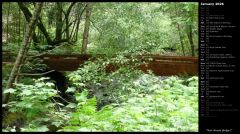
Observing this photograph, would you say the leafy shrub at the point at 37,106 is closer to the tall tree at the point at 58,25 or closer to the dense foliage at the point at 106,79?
the dense foliage at the point at 106,79

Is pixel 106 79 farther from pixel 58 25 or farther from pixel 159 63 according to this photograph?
pixel 58 25

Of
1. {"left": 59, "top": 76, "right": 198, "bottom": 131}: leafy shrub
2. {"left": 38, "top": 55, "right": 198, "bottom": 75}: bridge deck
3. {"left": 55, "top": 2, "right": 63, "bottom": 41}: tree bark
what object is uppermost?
{"left": 55, "top": 2, "right": 63, "bottom": 41}: tree bark

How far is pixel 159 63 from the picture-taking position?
42.0ft

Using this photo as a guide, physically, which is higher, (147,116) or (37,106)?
(37,106)

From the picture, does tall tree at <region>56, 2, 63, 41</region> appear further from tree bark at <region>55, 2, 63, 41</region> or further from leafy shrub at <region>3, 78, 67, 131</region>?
leafy shrub at <region>3, 78, 67, 131</region>

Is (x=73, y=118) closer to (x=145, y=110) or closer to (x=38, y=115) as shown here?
(x=38, y=115)

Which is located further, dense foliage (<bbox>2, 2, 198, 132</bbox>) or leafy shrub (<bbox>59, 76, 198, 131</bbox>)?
dense foliage (<bbox>2, 2, 198, 132</bbox>)

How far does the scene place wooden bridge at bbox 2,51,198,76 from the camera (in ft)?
41.7

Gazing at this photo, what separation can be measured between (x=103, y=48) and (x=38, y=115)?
525cm

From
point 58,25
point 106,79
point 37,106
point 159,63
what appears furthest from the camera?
point 58,25

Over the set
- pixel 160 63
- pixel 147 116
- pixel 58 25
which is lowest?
pixel 147 116

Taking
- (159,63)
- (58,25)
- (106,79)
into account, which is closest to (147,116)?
(106,79)

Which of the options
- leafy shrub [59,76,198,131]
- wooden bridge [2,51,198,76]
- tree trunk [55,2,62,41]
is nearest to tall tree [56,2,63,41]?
tree trunk [55,2,62,41]

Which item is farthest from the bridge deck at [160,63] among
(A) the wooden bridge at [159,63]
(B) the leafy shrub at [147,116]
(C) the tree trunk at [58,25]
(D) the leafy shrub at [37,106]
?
(D) the leafy shrub at [37,106]
